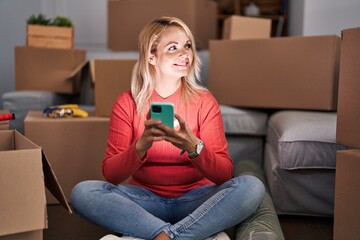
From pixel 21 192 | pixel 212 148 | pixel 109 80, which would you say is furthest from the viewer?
pixel 109 80

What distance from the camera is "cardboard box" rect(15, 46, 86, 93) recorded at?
101 inches

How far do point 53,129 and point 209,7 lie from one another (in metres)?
1.38

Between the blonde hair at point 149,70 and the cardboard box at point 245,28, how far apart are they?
1.06 meters

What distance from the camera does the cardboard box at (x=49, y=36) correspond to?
2.64m

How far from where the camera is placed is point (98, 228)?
168 centimetres

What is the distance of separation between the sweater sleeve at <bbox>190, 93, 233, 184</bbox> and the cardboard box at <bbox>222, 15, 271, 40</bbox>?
108cm

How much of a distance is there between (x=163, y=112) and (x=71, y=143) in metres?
0.81

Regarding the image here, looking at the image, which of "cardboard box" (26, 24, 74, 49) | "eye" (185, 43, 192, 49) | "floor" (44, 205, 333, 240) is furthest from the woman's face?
"cardboard box" (26, 24, 74, 49)

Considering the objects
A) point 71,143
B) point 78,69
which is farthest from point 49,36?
point 71,143

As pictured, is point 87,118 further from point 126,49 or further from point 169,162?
point 126,49

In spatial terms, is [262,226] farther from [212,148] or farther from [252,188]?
[212,148]

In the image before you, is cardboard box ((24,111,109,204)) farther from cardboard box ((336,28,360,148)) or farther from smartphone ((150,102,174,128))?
cardboard box ((336,28,360,148))

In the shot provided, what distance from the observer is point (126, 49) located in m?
2.81

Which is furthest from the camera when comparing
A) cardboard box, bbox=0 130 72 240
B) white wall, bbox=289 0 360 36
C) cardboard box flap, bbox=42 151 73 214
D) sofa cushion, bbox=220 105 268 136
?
white wall, bbox=289 0 360 36
